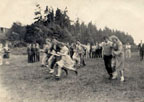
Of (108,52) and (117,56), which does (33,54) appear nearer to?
(108,52)

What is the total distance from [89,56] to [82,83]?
57.8 feet

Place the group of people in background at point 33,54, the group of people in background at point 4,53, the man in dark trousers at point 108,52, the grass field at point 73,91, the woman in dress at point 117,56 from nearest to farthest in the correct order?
1. the grass field at point 73,91
2. the woman in dress at point 117,56
3. the man in dark trousers at point 108,52
4. the group of people in background at point 4,53
5. the group of people in background at point 33,54

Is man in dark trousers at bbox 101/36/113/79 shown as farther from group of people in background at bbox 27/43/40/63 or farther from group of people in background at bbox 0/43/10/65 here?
group of people in background at bbox 27/43/40/63

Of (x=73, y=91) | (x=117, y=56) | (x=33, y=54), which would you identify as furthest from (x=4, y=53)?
(x=73, y=91)

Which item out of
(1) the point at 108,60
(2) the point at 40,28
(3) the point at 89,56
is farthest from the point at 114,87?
(2) the point at 40,28

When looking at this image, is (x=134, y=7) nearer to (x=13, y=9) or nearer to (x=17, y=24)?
(x=13, y=9)

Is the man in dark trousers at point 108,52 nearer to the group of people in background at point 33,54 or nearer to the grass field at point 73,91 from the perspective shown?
the grass field at point 73,91

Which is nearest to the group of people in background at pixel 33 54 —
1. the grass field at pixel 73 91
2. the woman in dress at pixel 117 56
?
the grass field at pixel 73 91

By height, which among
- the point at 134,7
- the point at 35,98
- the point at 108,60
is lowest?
the point at 35,98

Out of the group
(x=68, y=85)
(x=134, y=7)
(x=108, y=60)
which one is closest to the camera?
(x=68, y=85)

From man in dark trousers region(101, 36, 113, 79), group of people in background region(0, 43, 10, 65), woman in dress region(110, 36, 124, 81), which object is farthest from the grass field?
group of people in background region(0, 43, 10, 65)

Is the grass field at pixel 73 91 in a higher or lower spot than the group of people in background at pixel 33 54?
lower

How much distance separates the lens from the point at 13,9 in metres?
12.2

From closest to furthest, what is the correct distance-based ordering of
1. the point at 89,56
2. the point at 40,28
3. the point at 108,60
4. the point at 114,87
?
the point at 114,87 → the point at 108,60 → the point at 89,56 → the point at 40,28
